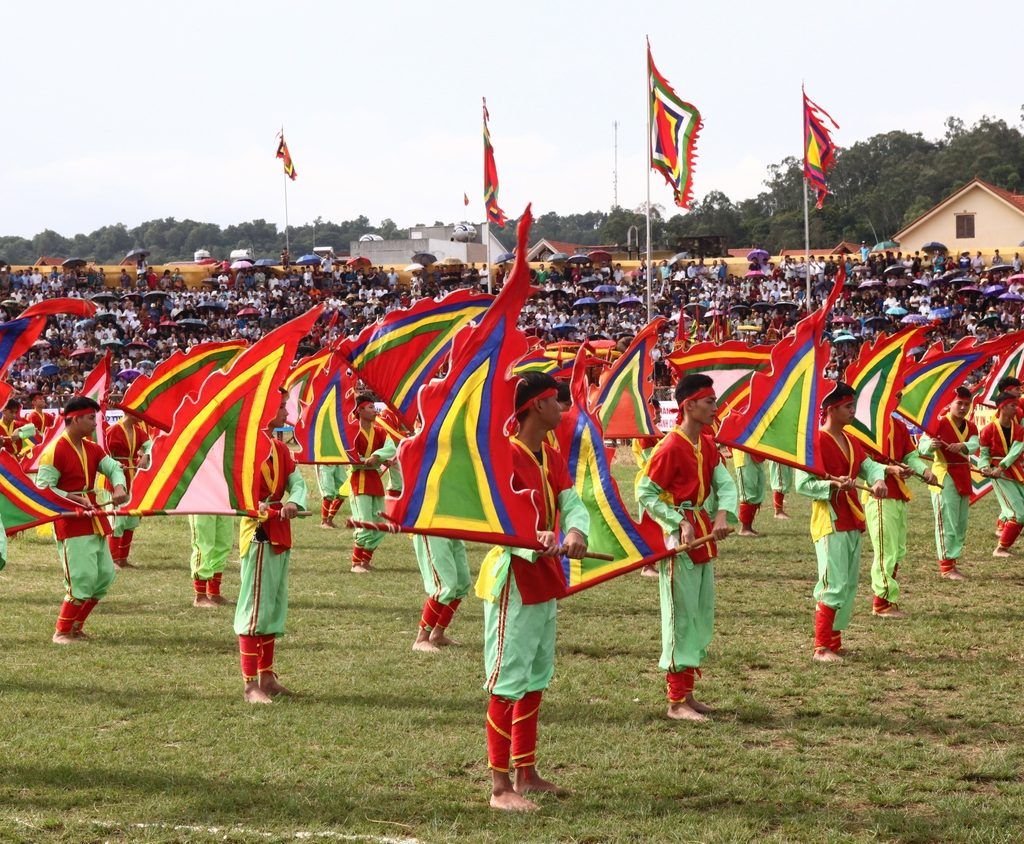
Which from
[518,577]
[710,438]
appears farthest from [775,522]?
[518,577]

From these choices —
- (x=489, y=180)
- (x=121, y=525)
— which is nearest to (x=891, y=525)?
(x=121, y=525)

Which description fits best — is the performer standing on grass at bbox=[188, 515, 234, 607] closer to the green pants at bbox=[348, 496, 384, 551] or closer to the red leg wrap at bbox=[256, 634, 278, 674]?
the green pants at bbox=[348, 496, 384, 551]

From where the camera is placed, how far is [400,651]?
1020 centimetres

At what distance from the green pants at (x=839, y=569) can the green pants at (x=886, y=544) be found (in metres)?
1.87

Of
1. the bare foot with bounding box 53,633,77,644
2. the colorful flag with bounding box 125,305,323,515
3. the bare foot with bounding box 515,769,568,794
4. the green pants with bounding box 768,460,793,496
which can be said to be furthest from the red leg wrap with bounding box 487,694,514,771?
the green pants with bounding box 768,460,793,496

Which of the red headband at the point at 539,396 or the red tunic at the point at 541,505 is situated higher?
the red headband at the point at 539,396

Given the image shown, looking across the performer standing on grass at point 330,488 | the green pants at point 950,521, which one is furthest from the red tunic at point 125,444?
the green pants at point 950,521

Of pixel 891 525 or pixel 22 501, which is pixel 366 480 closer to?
pixel 22 501

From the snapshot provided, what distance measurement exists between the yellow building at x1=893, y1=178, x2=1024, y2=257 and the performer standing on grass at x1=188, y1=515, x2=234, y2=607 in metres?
44.0

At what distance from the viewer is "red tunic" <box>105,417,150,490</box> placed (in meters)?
14.9

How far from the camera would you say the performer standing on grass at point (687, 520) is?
808cm

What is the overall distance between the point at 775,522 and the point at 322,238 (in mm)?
103005

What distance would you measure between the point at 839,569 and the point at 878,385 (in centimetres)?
261

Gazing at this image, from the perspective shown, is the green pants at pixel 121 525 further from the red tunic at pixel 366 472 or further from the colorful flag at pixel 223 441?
the colorful flag at pixel 223 441
